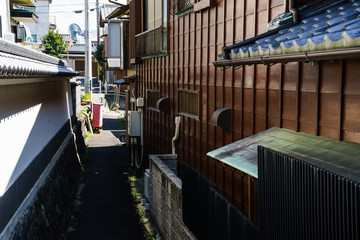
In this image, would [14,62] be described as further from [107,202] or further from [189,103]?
[107,202]

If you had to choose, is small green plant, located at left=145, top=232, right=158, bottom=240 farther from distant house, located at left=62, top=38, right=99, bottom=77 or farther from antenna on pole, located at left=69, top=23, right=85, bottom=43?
antenna on pole, located at left=69, top=23, right=85, bottom=43

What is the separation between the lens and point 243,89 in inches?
347

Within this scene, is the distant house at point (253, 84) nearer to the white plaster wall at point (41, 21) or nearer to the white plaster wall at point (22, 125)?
the white plaster wall at point (22, 125)

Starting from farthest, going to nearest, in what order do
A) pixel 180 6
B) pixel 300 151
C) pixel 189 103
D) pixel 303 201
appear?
pixel 180 6 → pixel 189 103 → pixel 300 151 → pixel 303 201

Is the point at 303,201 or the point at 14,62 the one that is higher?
the point at 14,62

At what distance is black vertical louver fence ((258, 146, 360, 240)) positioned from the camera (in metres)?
3.81

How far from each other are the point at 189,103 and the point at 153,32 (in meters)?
5.36

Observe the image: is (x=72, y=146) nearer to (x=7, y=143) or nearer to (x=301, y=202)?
(x=7, y=143)

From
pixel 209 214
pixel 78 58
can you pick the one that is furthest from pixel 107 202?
pixel 78 58

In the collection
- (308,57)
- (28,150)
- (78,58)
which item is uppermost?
(78,58)

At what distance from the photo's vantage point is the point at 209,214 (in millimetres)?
8102

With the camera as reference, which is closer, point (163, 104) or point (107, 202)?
point (163, 104)

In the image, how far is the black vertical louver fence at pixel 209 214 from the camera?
22.0 feet

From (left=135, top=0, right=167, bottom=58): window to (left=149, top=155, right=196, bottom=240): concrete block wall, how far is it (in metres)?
4.55
